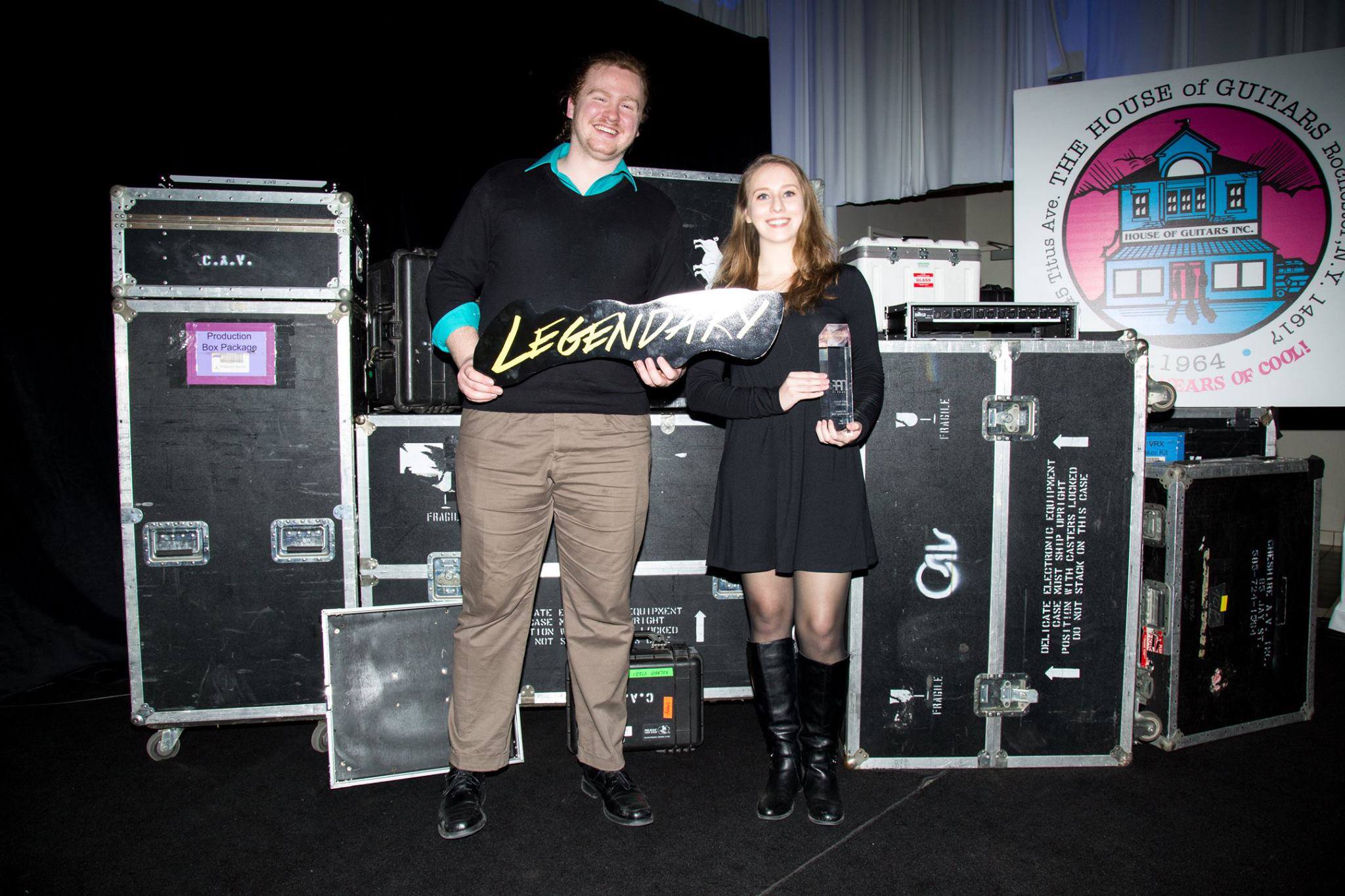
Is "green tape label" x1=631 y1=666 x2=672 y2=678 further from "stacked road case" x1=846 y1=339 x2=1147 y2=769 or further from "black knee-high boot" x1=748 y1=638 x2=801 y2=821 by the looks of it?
"stacked road case" x1=846 y1=339 x2=1147 y2=769

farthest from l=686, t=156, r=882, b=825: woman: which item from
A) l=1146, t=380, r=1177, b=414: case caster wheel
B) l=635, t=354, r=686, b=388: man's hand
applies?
l=1146, t=380, r=1177, b=414: case caster wheel

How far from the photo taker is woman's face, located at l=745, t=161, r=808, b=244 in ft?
6.00

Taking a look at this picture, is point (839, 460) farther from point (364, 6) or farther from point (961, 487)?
point (364, 6)

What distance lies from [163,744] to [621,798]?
1435 millimetres

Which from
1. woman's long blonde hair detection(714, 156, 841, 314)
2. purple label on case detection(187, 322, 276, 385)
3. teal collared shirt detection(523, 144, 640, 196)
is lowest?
purple label on case detection(187, 322, 276, 385)

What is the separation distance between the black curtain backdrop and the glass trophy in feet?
6.87

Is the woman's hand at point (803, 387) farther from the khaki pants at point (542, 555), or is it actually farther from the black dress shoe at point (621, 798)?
the black dress shoe at point (621, 798)

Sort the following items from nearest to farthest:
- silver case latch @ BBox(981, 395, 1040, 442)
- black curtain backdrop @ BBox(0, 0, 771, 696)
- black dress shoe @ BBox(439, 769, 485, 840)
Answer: black dress shoe @ BBox(439, 769, 485, 840)
silver case latch @ BBox(981, 395, 1040, 442)
black curtain backdrop @ BBox(0, 0, 771, 696)

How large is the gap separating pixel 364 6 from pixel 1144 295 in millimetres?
3281

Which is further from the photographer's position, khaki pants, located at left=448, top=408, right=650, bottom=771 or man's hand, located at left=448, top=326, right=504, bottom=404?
khaki pants, located at left=448, top=408, right=650, bottom=771

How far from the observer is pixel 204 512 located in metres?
2.14

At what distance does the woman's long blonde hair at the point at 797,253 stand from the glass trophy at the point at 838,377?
6.0 inches

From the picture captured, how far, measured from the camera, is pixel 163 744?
2145mm

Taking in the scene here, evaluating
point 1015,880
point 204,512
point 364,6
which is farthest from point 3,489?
point 1015,880
